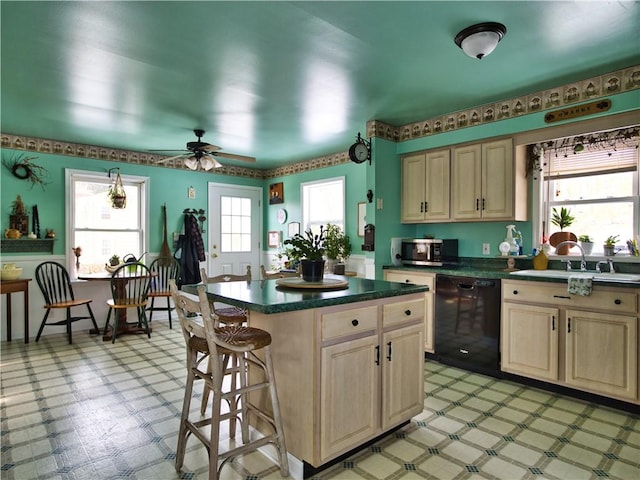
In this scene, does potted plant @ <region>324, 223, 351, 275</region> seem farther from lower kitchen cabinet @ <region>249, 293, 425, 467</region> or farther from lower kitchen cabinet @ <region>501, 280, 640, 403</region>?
lower kitchen cabinet @ <region>249, 293, 425, 467</region>

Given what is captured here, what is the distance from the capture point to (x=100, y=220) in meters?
5.29

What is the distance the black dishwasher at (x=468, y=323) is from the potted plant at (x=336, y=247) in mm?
1740

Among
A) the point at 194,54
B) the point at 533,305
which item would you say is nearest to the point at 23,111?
the point at 194,54

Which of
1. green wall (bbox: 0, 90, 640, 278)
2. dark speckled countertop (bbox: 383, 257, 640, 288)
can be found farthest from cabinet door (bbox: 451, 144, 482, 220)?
dark speckled countertop (bbox: 383, 257, 640, 288)

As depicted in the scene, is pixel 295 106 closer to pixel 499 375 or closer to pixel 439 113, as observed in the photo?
pixel 439 113

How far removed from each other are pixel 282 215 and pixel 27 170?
3419mm

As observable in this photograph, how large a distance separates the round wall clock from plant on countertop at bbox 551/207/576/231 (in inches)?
155

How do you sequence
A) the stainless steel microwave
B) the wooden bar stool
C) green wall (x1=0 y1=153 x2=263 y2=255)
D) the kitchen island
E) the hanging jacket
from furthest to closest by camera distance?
the hanging jacket, green wall (x1=0 y1=153 x2=263 y2=255), the stainless steel microwave, the kitchen island, the wooden bar stool

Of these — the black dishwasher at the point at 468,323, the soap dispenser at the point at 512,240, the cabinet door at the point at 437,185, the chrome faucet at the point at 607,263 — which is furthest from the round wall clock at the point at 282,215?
the chrome faucet at the point at 607,263

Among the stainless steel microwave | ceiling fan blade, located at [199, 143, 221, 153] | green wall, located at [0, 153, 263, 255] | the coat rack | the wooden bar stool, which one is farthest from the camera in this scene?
the coat rack

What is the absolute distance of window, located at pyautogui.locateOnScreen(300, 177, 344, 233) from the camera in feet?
18.5

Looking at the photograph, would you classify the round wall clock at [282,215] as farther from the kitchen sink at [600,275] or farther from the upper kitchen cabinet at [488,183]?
the kitchen sink at [600,275]

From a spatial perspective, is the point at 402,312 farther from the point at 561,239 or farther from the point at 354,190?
the point at 354,190

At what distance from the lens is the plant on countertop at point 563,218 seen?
11.6ft
